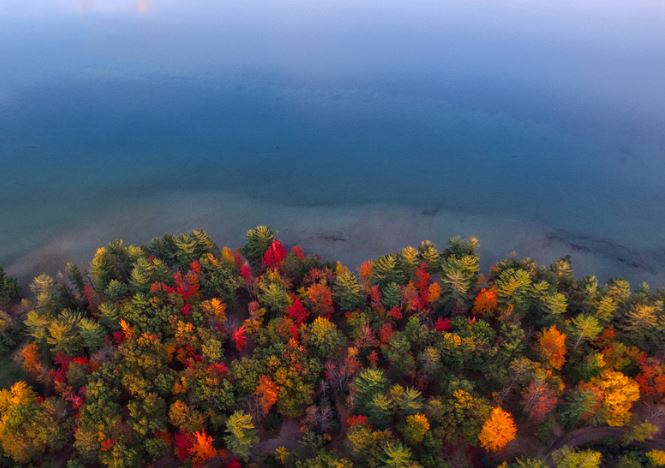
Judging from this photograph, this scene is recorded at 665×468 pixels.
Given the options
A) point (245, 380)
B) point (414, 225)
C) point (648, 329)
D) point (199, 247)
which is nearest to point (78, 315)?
point (199, 247)

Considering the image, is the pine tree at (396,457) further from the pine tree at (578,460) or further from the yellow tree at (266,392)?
the pine tree at (578,460)

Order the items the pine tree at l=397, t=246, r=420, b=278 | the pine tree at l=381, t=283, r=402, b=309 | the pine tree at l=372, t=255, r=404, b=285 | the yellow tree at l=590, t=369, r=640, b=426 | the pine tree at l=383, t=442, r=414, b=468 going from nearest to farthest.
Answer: the pine tree at l=383, t=442, r=414, b=468, the yellow tree at l=590, t=369, r=640, b=426, the pine tree at l=381, t=283, r=402, b=309, the pine tree at l=372, t=255, r=404, b=285, the pine tree at l=397, t=246, r=420, b=278

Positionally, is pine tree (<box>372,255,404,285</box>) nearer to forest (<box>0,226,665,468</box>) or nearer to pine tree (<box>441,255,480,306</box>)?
forest (<box>0,226,665,468</box>)

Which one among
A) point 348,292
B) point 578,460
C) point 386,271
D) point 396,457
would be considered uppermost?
point 386,271

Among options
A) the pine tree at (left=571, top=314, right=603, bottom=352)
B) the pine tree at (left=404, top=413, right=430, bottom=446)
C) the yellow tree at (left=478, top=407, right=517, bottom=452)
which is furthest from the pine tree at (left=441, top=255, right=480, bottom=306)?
the pine tree at (left=404, top=413, right=430, bottom=446)

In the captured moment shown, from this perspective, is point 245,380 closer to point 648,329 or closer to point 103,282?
point 103,282

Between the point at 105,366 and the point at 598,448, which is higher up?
the point at 105,366

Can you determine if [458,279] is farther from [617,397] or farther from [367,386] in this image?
[617,397]

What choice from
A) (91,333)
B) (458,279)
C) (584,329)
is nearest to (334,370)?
(458,279)
